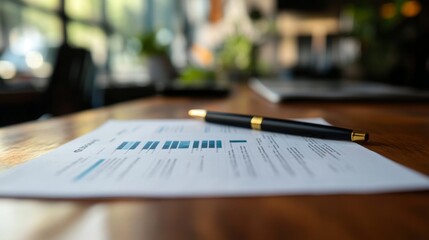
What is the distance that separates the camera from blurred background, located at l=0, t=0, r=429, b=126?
1.50 meters

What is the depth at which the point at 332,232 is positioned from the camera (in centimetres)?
18

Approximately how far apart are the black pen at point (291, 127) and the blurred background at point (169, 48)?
0.62m

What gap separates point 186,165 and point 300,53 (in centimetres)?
337

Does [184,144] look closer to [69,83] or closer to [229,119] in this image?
[229,119]

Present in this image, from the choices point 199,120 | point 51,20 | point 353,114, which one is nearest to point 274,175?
point 199,120

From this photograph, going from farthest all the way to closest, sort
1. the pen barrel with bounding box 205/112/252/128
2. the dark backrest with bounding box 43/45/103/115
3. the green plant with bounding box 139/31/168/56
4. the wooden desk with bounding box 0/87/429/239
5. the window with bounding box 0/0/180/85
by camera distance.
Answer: the green plant with bounding box 139/31/168/56
the window with bounding box 0/0/180/85
the dark backrest with bounding box 43/45/103/115
the pen barrel with bounding box 205/112/252/128
the wooden desk with bounding box 0/87/429/239

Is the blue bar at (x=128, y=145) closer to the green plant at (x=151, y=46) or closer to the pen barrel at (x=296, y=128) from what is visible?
the pen barrel at (x=296, y=128)

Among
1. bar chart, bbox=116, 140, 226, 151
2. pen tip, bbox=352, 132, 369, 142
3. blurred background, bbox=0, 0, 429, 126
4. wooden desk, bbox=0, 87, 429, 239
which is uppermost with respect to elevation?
blurred background, bbox=0, 0, 429, 126

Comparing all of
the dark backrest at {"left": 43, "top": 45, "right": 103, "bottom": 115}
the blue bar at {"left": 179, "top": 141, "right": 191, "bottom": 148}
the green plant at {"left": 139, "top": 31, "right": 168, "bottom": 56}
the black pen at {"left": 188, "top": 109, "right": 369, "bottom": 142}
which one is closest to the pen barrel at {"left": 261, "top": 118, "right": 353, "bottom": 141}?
the black pen at {"left": 188, "top": 109, "right": 369, "bottom": 142}

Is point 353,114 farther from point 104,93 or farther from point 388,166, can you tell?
point 104,93

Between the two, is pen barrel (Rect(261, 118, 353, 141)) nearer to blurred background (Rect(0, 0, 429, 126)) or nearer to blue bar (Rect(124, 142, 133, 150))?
blue bar (Rect(124, 142, 133, 150))

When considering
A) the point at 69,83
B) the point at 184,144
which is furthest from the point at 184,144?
the point at 69,83

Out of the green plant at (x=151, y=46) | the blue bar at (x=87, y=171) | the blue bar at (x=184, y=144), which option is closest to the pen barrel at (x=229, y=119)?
the blue bar at (x=184, y=144)

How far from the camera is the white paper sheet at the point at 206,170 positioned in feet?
0.78
